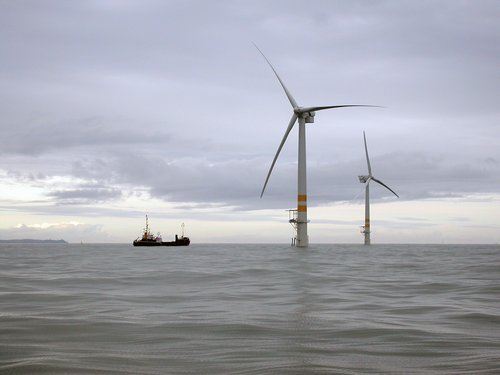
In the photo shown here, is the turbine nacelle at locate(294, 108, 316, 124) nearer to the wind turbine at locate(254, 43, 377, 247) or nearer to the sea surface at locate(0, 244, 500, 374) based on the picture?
the wind turbine at locate(254, 43, 377, 247)

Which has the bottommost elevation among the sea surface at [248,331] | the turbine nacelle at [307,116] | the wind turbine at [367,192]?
the sea surface at [248,331]

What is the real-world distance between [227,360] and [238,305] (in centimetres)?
908

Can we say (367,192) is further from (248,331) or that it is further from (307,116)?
(248,331)

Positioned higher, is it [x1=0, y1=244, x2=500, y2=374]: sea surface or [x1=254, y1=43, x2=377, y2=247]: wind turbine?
[x1=254, y1=43, x2=377, y2=247]: wind turbine

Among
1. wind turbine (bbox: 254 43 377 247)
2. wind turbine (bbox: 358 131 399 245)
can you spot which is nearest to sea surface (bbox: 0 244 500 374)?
wind turbine (bbox: 254 43 377 247)

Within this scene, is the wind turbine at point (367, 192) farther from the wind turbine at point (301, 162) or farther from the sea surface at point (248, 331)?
the sea surface at point (248, 331)

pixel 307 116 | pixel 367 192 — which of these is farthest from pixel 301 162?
pixel 367 192

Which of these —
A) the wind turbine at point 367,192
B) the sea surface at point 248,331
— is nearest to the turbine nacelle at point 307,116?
the wind turbine at point 367,192

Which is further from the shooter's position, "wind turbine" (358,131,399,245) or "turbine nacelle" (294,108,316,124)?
"wind turbine" (358,131,399,245)

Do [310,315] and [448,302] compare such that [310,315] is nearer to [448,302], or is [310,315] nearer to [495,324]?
[495,324]

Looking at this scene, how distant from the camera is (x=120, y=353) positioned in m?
11.3

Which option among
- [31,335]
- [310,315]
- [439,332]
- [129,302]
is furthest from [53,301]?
[439,332]

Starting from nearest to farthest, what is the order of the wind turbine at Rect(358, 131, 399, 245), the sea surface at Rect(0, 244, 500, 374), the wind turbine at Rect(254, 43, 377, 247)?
the sea surface at Rect(0, 244, 500, 374), the wind turbine at Rect(254, 43, 377, 247), the wind turbine at Rect(358, 131, 399, 245)

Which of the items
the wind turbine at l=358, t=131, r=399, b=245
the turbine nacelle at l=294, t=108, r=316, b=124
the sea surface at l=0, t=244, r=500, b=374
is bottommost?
the sea surface at l=0, t=244, r=500, b=374
